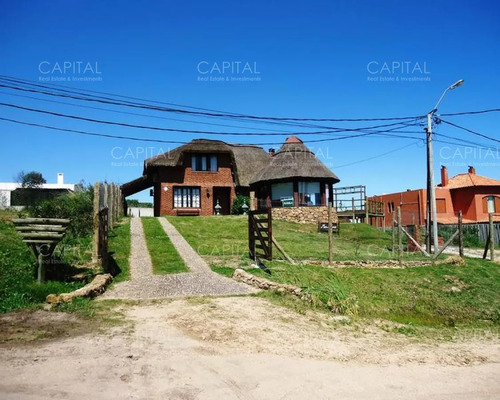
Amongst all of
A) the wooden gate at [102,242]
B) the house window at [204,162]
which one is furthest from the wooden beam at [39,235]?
the house window at [204,162]

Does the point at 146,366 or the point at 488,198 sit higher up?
the point at 488,198

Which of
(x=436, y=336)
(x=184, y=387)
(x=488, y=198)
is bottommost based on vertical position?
(x=436, y=336)

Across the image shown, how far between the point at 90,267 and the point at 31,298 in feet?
9.32

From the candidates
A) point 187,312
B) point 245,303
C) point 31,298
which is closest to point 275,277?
point 245,303

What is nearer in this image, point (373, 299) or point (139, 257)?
point (373, 299)

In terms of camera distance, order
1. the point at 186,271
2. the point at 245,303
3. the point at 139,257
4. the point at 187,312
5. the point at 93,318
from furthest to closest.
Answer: the point at 139,257 → the point at 186,271 → the point at 245,303 → the point at 187,312 → the point at 93,318

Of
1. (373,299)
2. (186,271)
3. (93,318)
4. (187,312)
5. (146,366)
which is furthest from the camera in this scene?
(186,271)

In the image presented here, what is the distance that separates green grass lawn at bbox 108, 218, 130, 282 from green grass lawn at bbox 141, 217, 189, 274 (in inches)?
34.0

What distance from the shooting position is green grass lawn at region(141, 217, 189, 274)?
488 inches

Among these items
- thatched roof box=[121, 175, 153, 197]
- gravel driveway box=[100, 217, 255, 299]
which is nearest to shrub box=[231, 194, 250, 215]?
thatched roof box=[121, 175, 153, 197]

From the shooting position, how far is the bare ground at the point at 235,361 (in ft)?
14.8

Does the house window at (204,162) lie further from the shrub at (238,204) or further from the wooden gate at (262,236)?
the wooden gate at (262,236)

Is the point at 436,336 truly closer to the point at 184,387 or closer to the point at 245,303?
the point at 245,303

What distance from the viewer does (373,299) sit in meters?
10.8
